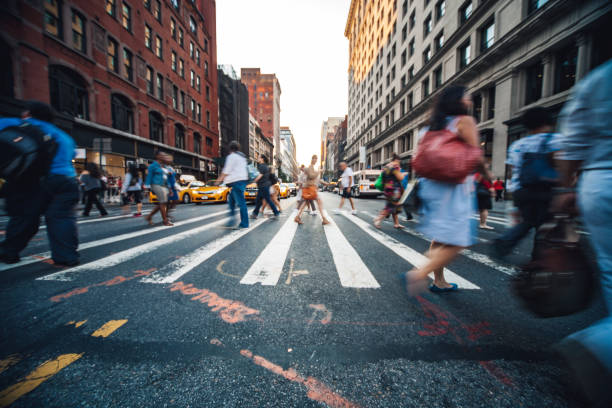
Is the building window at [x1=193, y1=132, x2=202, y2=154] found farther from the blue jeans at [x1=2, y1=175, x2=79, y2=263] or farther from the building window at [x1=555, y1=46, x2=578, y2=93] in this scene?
the building window at [x1=555, y1=46, x2=578, y2=93]

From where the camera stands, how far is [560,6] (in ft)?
36.7

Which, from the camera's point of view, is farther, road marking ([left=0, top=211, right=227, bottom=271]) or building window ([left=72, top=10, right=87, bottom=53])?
building window ([left=72, top=10, right=87, bottom=53])

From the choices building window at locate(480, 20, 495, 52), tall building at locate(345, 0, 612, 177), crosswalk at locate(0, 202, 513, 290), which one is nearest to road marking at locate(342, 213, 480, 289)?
crosswalk at locate(0, 202, 513, 290)

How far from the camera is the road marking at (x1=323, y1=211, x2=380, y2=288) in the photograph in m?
2.57

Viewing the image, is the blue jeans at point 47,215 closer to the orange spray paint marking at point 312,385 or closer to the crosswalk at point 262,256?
the crosswalk at point 262,256

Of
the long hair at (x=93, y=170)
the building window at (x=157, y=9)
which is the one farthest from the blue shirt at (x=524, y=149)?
the building window at (x=157, y=9)

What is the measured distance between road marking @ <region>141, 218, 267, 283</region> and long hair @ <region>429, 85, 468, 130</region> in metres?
2.97

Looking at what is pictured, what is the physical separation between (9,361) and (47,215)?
6.80 feet

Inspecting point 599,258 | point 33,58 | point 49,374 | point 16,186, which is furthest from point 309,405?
point 33,58

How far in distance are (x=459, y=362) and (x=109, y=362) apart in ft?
6.64

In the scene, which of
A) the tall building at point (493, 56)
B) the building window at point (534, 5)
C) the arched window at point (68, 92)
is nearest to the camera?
the tall building at point (493, 56)

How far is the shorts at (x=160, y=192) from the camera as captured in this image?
582 centimetres

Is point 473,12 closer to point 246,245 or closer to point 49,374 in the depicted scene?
point 246,245

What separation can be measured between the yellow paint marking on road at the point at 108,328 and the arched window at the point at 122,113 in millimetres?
21442
